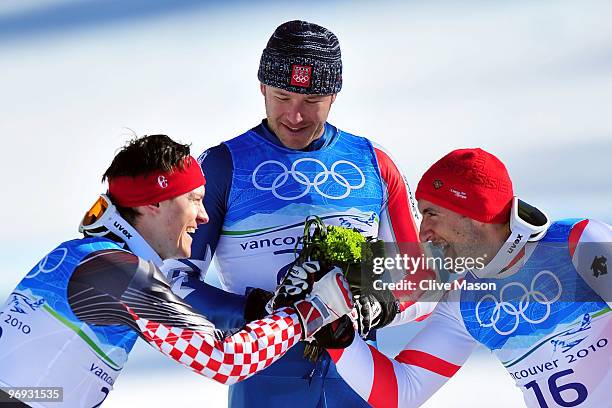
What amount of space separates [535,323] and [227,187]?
123 centimetres

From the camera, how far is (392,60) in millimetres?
10211

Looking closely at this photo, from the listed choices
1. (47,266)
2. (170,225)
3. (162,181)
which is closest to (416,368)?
(170,225)

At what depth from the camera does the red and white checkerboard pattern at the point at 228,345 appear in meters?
3.82

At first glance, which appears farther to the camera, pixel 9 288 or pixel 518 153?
pixel 518 153

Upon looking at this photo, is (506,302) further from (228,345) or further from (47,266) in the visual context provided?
(47,266)

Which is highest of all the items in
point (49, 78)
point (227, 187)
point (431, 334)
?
point (227, 187)

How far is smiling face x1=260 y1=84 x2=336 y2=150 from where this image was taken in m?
4.69

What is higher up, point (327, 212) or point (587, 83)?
point (327, 212)

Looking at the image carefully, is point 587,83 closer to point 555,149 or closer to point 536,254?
point 555,149

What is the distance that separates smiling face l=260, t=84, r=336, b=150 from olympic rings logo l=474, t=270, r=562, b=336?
938 millimetres

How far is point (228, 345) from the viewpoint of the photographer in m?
3.89

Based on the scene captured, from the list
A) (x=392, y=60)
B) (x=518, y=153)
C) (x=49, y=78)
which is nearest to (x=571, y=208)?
(x=518, y=153)

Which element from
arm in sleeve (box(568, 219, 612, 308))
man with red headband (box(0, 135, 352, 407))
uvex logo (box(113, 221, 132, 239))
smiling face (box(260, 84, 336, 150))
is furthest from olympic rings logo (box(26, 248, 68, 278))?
arm in sleeve (box(568, 219, 612, 308))

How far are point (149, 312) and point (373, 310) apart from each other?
2.89 feet
